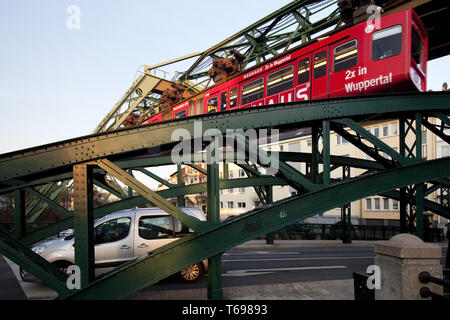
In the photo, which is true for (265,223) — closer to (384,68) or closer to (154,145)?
(154,145)

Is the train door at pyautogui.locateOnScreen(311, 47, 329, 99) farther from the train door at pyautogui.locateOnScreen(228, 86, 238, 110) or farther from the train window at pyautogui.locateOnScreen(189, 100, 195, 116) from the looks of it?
the train window at pyautogui.locateOnScreen(189, 100, 195, 116)

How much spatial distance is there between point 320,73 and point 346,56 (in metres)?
1.06

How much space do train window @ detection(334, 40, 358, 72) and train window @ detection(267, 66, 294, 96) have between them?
2.00 m

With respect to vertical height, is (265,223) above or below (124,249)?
above

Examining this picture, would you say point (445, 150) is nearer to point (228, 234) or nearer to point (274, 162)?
point (274, 162)

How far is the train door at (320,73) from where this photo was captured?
10.3m

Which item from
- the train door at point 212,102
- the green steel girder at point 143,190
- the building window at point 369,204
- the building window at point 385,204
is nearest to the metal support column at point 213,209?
the green steel girder at point 143,190

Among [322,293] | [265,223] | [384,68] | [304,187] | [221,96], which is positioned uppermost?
[221,96]

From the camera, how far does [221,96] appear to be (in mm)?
15312

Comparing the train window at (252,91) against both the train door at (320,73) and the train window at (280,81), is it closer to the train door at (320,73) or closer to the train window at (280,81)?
the train window at (280,81)

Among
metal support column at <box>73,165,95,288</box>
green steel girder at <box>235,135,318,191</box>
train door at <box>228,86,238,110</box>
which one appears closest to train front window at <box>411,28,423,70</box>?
green steel girder at <box>235,135,318,191</box>
